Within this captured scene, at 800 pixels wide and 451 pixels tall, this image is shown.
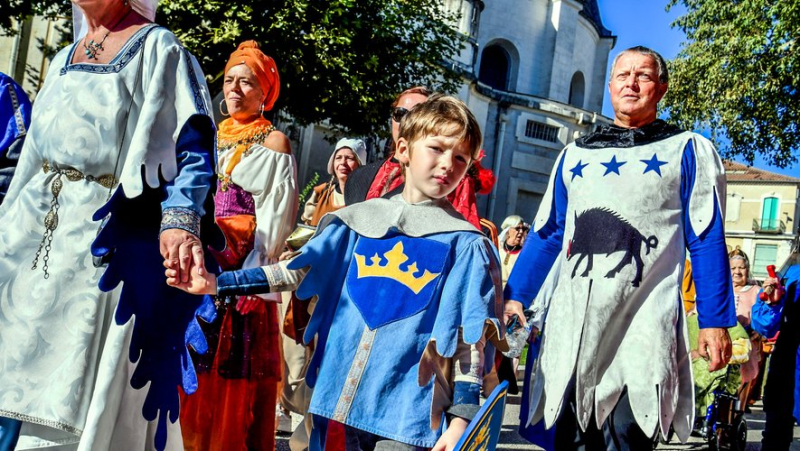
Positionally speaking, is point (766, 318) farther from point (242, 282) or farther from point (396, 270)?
point (242, 282)

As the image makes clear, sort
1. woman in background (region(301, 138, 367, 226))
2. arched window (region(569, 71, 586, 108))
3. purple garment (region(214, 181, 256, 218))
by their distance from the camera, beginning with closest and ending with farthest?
1. purple garment (region(214, 181, 256, 218))
2. woman in background (region(301, 138, 367, 226))
3. arched window (region(569, 71, 586, 108))

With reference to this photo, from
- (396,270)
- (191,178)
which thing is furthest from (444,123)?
(191,178)

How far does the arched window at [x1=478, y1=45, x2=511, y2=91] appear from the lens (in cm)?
3934

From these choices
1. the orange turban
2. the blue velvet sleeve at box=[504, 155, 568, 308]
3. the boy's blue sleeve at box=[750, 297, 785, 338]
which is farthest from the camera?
the boy's blue sleeve at box=[750, 297, 785, 338]

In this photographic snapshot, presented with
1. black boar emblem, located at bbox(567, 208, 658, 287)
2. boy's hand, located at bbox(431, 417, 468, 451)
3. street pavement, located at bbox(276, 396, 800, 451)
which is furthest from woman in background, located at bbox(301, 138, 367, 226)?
boy's hand, located at bbox(431, 417, 468, 451)

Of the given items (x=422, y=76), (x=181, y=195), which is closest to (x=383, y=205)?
(x=181, y=195)

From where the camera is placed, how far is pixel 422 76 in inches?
749

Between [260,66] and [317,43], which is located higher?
[317,43]

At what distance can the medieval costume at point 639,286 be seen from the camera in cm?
335

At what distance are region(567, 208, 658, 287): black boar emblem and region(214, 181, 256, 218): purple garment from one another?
63.8 inches

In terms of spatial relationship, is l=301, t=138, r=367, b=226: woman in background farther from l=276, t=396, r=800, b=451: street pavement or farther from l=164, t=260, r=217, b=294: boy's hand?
l=164, t=260, r=217, b=294: boy's hand

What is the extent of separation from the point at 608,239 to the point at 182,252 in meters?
1.84

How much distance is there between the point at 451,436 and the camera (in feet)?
8.32

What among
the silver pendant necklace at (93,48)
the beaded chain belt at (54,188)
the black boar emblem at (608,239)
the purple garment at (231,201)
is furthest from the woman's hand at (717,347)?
the silver pendant necklace at (93,48)
